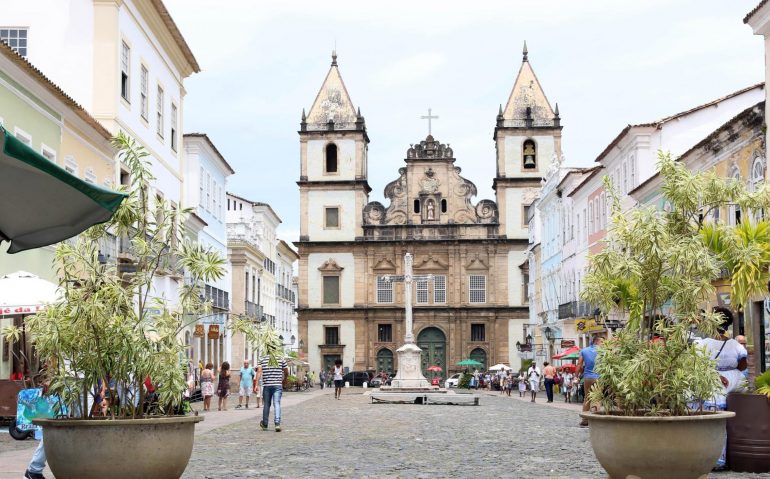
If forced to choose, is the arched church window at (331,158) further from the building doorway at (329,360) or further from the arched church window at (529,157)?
the arched church window at (529,157)

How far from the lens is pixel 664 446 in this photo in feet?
31.6

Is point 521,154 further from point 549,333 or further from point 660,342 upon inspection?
point 660,342

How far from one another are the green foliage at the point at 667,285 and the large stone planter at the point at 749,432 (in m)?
1.13

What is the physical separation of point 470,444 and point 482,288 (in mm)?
63429

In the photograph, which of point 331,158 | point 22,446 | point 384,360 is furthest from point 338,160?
point 22,446

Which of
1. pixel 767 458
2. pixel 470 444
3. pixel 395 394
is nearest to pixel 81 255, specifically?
pixel 767 458

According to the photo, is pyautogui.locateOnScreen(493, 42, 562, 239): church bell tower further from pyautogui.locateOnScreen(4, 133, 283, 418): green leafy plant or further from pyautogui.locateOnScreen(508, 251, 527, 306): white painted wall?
pyautogui.locateOnScreen(4, 133, 283, 418): green leafy plant

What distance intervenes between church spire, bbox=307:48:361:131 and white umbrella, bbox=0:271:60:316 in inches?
2469

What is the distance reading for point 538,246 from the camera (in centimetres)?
6688

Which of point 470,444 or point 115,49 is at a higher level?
point 115,49

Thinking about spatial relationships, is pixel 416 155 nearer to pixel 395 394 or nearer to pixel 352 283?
pixel 352 283

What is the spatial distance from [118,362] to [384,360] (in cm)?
7057

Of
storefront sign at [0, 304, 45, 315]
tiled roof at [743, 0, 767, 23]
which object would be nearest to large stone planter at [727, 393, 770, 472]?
storefront sign at [0, 304, 45, 315]

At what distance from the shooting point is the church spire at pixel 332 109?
8062cm
